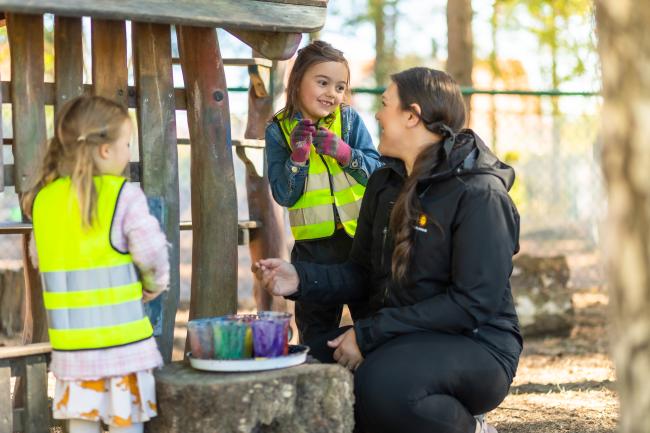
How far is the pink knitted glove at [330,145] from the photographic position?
426cm

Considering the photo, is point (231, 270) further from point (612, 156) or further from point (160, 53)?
point (612, 156)

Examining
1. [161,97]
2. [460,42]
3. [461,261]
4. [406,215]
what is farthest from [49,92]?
[460,42]

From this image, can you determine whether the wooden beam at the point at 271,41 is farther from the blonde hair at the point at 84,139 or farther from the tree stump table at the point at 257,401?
the tree stump table at the point at 257,401

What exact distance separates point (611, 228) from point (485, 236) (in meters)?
1.40

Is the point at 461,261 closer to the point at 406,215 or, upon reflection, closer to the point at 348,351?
the point at 406,215

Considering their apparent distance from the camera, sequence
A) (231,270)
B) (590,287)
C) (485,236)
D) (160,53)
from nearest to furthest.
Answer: (485,236)
(160,53)
(231,270)
(590,287)

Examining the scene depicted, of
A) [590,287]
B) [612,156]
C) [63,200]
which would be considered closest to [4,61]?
[590,287]

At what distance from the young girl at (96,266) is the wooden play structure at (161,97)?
1.78ft

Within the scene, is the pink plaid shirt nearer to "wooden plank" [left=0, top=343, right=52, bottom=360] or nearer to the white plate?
the white plate

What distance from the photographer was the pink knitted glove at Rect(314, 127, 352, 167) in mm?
4258

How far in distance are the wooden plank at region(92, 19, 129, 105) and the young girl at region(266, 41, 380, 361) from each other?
0.75 metres

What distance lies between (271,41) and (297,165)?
0.59m

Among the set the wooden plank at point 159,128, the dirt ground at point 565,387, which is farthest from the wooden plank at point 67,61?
the dirt ground at point 565,387

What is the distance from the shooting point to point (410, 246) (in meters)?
3.62
